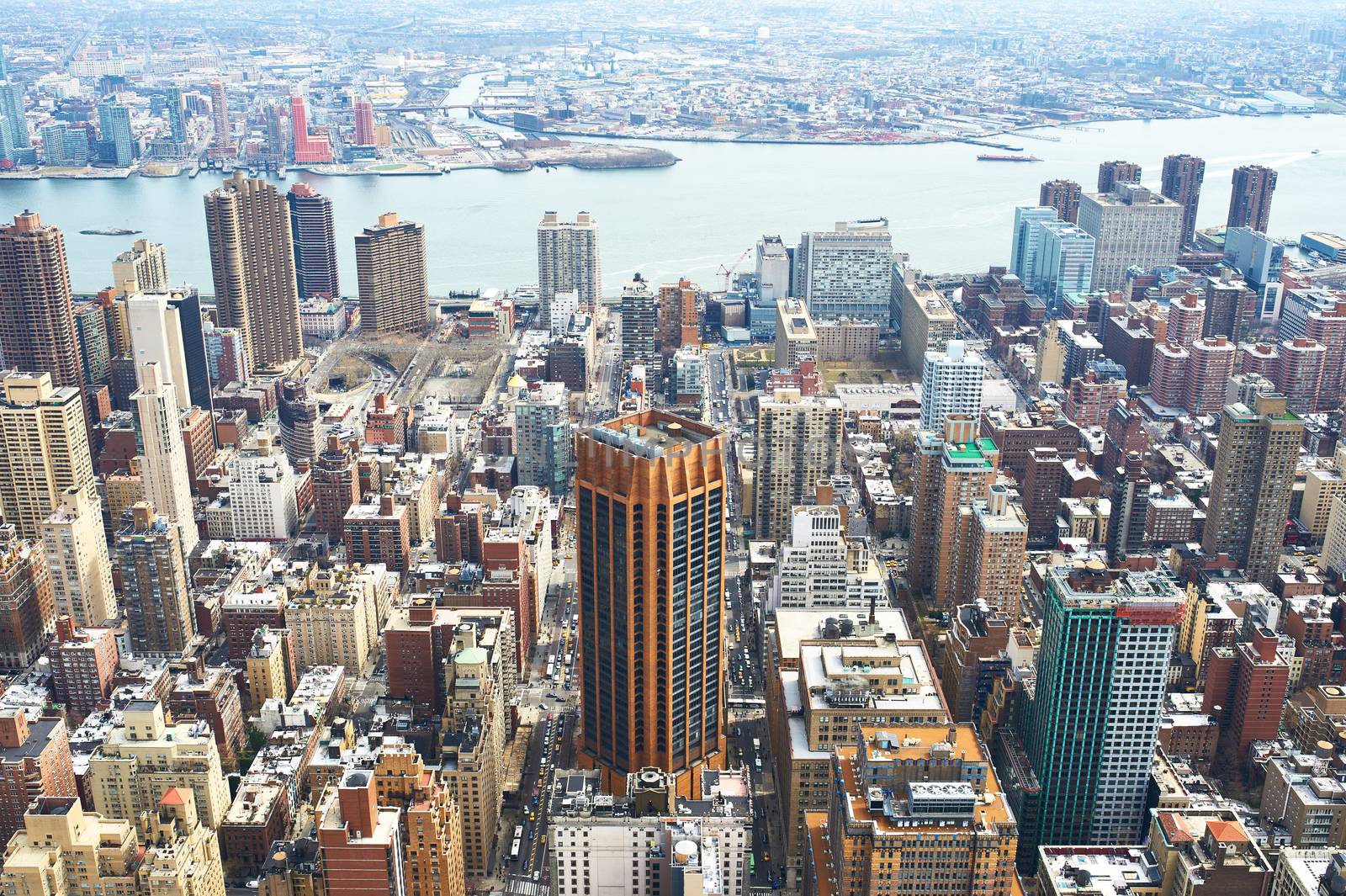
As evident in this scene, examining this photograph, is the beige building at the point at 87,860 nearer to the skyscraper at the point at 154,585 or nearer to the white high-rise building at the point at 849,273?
the skyscraper at the point at 154,585

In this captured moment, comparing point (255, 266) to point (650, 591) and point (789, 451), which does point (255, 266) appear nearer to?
point (789, 451)

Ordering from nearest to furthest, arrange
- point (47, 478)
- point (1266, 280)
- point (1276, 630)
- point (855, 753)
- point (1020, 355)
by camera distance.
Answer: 1. point (855, 753)
2. point (1276, 630)
3. point (47, 478)
4. point (1020, 355)
5. point (1266, 280)

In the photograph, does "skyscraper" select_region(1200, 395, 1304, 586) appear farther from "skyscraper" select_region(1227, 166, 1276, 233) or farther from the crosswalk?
"skyscraper" select_region(1227, 166, 1276, 233)

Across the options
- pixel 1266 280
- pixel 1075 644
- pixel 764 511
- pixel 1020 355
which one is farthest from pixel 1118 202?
pixel 1075 644

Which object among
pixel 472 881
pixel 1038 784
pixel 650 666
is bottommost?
pixel 472 881

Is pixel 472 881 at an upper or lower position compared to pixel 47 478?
lower

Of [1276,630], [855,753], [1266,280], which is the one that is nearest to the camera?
[855,753]

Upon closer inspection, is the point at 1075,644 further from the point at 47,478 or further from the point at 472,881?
the point at 47,478

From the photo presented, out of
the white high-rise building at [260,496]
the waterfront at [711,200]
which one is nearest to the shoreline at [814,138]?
the waterfront at [711,200]
